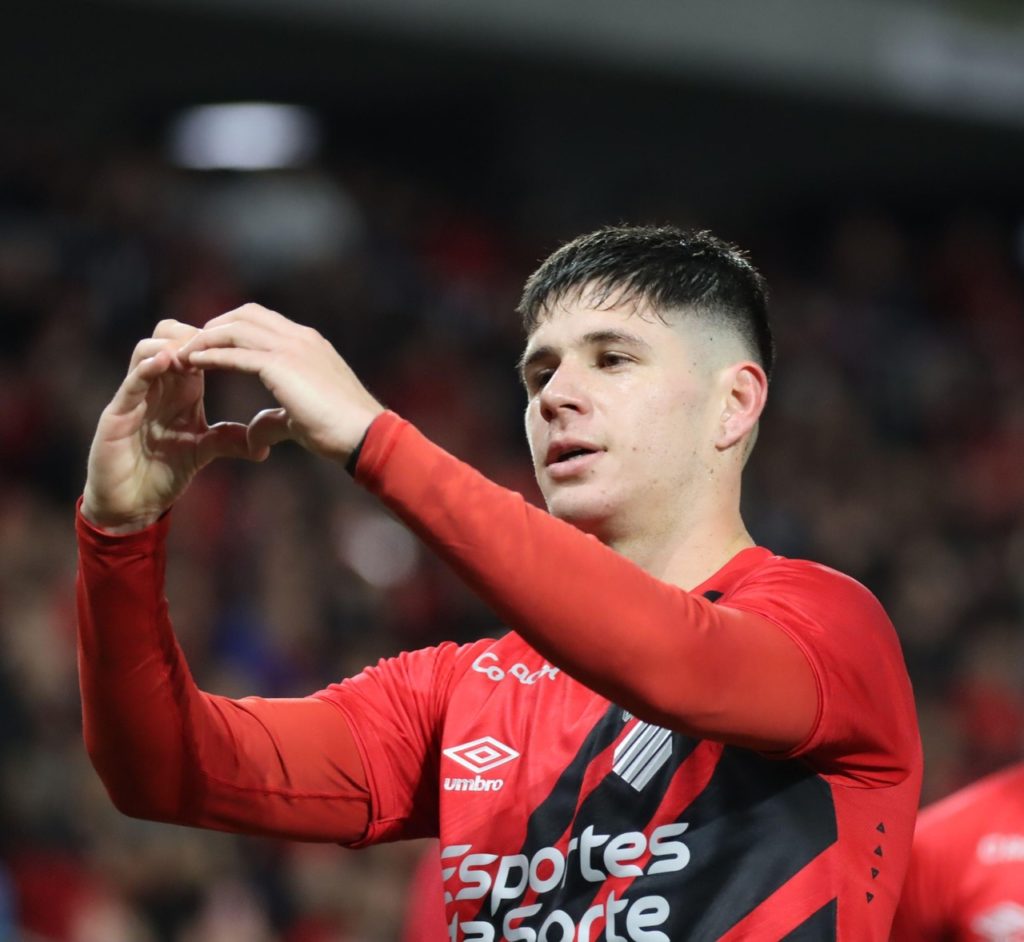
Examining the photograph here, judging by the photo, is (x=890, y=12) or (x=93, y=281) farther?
(x=890, y=12)

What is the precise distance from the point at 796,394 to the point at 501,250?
2.12 metres

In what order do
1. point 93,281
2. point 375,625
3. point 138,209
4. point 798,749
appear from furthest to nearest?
point 138,209 < point 93,281 < point 375,625 < point 798,749

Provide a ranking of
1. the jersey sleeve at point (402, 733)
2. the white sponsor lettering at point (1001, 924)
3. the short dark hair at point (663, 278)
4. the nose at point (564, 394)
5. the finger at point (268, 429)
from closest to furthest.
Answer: the finger at point (268, 429) < the nose at point (564, 394) < the short dark hair at point (663, 278) < the jersey sleeve at point (402, 733) < the white sponsor lettering at point (1001, 924)

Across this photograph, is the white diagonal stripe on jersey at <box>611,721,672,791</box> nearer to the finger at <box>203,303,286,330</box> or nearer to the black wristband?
the black wristband

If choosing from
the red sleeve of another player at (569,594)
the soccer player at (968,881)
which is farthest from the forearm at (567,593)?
the soccer player at (968,881)

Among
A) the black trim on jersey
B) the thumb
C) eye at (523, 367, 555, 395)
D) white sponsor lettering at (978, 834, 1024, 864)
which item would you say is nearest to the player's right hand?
the thumb

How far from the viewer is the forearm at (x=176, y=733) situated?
2.30 metres

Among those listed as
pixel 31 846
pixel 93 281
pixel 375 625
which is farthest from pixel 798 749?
pixel 93 281

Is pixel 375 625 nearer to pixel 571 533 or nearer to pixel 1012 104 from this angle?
pixel 571 533

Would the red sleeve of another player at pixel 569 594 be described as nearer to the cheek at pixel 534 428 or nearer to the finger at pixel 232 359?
the finger at pixel 232 359

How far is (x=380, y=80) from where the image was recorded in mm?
11961

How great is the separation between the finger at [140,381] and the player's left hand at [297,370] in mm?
105

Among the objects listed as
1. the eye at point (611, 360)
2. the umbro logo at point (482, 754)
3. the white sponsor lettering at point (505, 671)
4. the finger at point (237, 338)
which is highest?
the eye at point (611, 360)

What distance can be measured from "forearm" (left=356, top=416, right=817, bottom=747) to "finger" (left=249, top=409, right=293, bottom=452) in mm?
244
